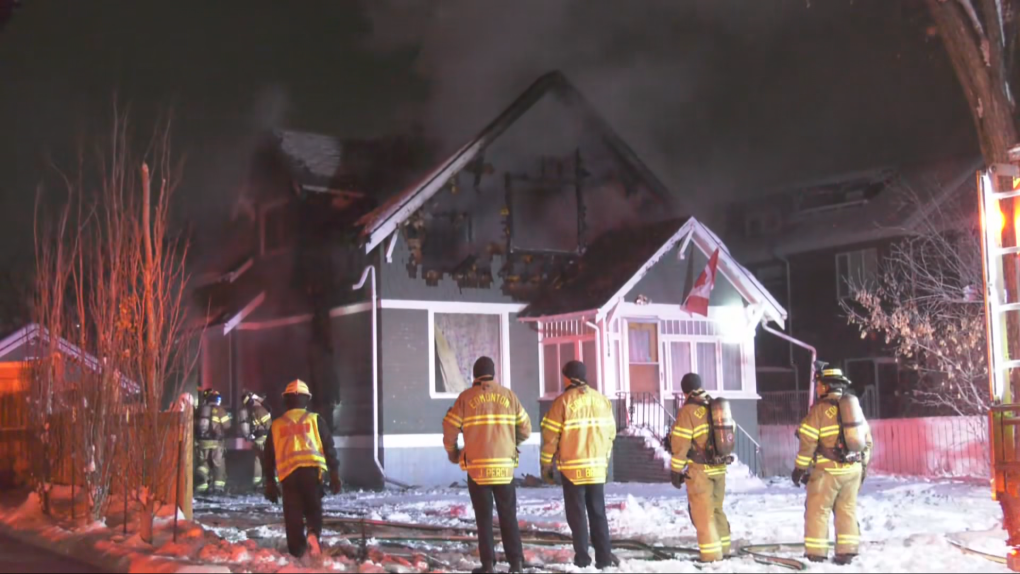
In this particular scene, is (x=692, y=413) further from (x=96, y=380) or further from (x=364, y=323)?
(x=364, y=323)

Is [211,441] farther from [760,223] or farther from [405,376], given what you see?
[760,223]

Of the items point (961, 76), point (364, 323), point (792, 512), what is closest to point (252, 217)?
point (364, 323)

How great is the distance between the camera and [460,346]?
20.5 metres

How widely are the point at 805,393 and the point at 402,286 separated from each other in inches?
502

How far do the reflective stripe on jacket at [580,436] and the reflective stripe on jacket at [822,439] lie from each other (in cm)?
167

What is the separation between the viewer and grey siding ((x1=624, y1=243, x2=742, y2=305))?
20469mm

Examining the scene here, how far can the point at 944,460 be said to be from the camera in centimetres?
1997

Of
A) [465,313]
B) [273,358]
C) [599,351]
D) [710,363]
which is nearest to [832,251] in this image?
[710,363]

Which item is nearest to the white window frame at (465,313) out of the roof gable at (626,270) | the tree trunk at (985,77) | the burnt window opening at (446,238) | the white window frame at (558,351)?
the roof gable at (626,270)

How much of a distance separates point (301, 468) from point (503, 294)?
476 inches

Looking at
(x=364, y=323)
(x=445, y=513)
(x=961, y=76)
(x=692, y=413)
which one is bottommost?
(x=445, y=513)

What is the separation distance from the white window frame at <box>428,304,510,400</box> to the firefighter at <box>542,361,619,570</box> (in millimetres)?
11287

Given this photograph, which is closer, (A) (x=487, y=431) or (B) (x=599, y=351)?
(A) (x=487, y=431)

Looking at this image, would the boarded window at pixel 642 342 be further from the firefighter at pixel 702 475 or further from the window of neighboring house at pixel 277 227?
the firefighter at pixel 702 475
